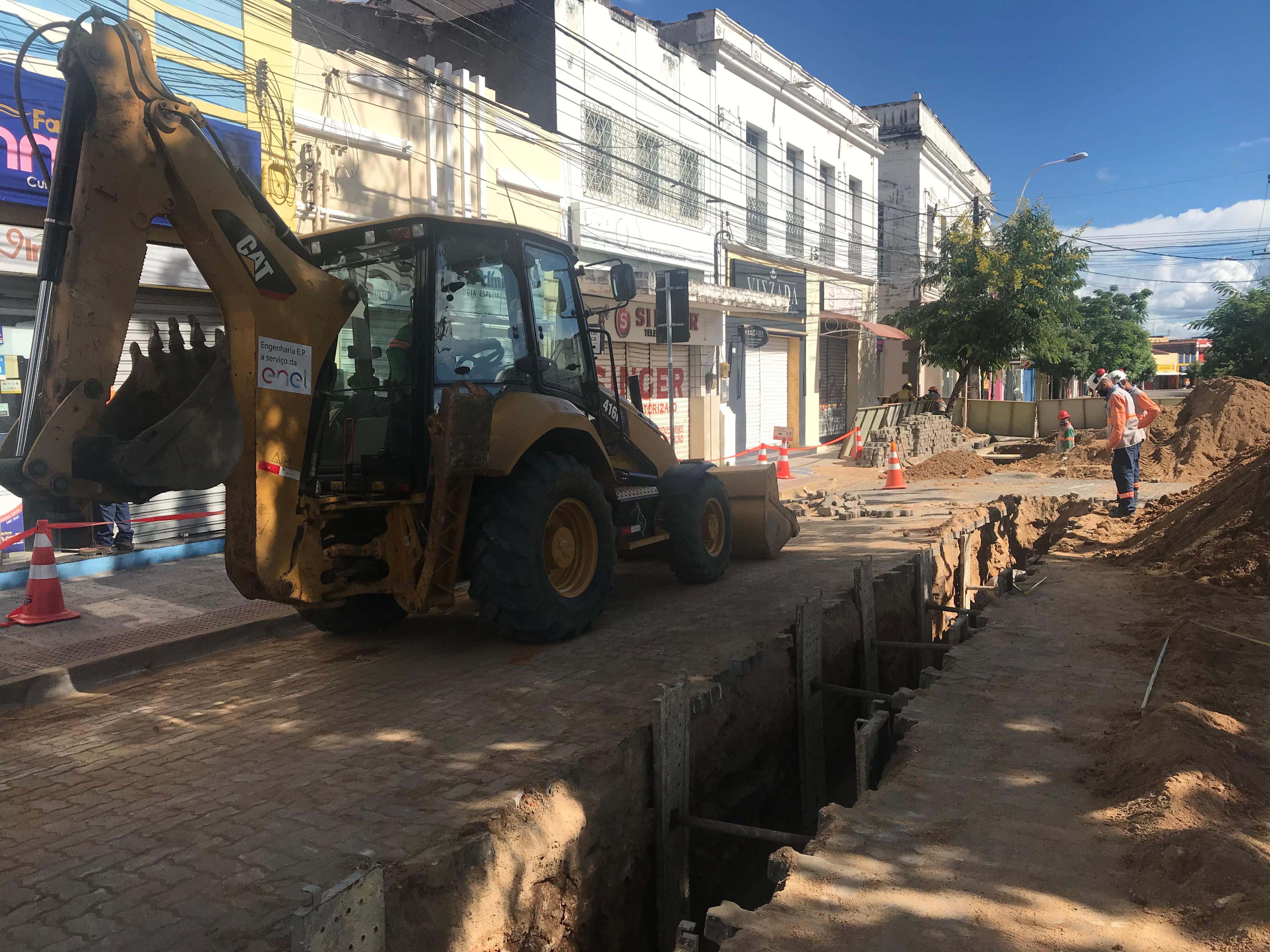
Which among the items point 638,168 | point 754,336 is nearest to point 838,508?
point 638,168

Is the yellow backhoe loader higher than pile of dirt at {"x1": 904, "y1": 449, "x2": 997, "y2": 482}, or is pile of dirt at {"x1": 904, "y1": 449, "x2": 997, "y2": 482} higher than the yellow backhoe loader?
the yellow backhoe loader

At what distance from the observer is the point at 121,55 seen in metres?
3.96

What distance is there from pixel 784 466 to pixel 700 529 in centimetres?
905

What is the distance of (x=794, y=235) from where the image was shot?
22.9 m

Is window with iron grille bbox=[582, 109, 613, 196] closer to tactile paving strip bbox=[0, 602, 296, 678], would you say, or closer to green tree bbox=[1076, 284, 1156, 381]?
tactile paving strip bbox=[0, 602, 296, 678]

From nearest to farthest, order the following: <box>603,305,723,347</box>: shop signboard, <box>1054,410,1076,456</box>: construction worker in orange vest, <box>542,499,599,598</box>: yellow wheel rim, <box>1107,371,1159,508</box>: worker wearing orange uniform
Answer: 1. <box>542,499,599,598</box>: yellow wheel rim
2. <box>1107,371,1159,508</box>: worker wearing orange uniform
3. <box>603,305,723,347</box>: shop signboard
4. <box>1054,410,1076,456</box>: construction worker in orange vest

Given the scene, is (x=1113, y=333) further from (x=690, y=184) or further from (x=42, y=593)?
(x=42, y=593)

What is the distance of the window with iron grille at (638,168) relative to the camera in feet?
51.2

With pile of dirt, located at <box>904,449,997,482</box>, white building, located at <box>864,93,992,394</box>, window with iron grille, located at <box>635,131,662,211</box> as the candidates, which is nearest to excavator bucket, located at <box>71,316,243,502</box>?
window with iron grille, located at <box>635,131,662,211</box>

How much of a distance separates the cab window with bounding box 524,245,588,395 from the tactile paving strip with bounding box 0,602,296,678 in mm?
2579

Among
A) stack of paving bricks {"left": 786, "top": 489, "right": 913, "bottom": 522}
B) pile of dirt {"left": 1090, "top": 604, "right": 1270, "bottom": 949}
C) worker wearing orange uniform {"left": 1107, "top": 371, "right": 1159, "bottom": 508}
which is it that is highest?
worker wearing orange uniform {"left": 1107, "top": 371, "right": 1159, "bottom": 508}

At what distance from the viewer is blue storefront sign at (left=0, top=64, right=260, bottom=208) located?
8.04 meters

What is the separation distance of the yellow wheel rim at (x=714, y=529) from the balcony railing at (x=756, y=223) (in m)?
14.0

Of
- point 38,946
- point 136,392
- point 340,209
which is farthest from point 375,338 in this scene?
point 340,209
